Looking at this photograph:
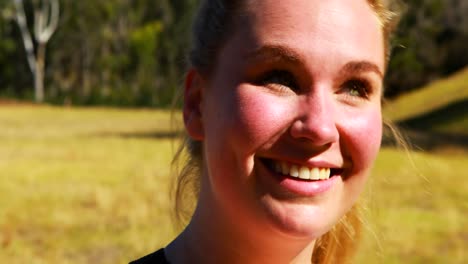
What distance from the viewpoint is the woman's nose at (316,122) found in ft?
4.91

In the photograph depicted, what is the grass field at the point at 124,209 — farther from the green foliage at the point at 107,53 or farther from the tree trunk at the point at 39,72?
the tree trunk at the point at 39,72

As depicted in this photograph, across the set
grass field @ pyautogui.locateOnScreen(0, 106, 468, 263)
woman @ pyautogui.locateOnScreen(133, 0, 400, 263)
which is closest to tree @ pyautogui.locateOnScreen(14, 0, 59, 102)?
grass field @ pyautogui.locateOnScreen(0, 106, 468, 263)

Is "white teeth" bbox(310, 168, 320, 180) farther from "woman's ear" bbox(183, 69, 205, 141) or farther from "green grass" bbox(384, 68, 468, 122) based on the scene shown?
"green grass" bbox(384, 68, 468, 122)

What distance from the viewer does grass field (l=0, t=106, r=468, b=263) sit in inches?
235

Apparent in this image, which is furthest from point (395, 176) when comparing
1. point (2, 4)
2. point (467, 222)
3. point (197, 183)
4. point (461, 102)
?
point (2, 4)

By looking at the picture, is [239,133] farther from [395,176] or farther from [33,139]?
[33,139]

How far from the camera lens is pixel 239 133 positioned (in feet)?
5.06

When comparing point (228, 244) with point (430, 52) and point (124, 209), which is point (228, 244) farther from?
point (430, 52)

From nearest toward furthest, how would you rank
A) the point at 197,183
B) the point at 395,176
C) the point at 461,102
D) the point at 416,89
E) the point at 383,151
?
1. the point at 197,183
2. the point at 395,176
3. the point at 383,151
4. the point at 461,102
5. the point at 416,89

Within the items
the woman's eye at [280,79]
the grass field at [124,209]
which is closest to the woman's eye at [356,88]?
the woman's eye at [280,79]

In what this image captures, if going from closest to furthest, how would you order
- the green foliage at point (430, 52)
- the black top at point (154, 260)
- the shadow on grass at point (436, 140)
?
the black top at point (154, 260) → the shadow on grass at point (436, 140) → the green foliage at point (430, 52)

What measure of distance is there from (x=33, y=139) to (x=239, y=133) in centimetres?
1652

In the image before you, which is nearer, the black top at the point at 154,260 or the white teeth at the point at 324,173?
the white teeth at the point at 324,173

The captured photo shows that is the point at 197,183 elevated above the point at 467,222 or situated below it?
above
